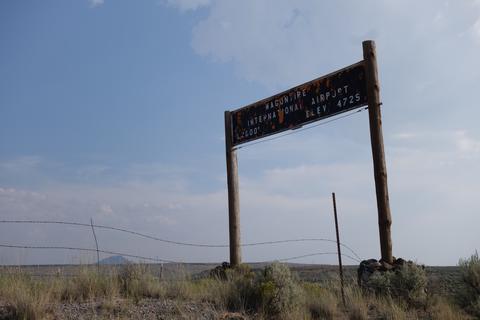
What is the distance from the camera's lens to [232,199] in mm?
14523

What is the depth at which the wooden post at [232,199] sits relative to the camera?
556 inches

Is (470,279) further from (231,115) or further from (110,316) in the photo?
(231,115)

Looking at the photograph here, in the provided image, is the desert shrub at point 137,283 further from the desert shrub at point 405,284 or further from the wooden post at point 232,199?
the wooden post at point 232,199

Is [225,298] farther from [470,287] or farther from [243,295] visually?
[470,287]

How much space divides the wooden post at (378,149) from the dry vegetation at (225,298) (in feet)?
2.68

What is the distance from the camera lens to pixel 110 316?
7336 mm

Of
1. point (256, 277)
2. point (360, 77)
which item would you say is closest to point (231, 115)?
point (360, 77)

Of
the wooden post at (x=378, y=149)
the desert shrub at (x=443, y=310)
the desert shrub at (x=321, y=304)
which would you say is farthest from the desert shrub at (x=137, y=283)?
the desert shrub at (x=443, y=310)

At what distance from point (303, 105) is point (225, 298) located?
5.46 metres

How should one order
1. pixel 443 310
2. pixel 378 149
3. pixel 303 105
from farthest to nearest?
pixel 303 105 → pixel 378 149 → pixel 443 310

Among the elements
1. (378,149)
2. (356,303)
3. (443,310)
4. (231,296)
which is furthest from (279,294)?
(378,149)

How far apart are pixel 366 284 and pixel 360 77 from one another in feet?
14.4

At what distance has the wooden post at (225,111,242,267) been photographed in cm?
1413

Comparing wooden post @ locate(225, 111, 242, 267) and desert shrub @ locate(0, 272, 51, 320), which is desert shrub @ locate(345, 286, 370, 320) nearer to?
wooden post @ locate(225, 111, 242, 267)
